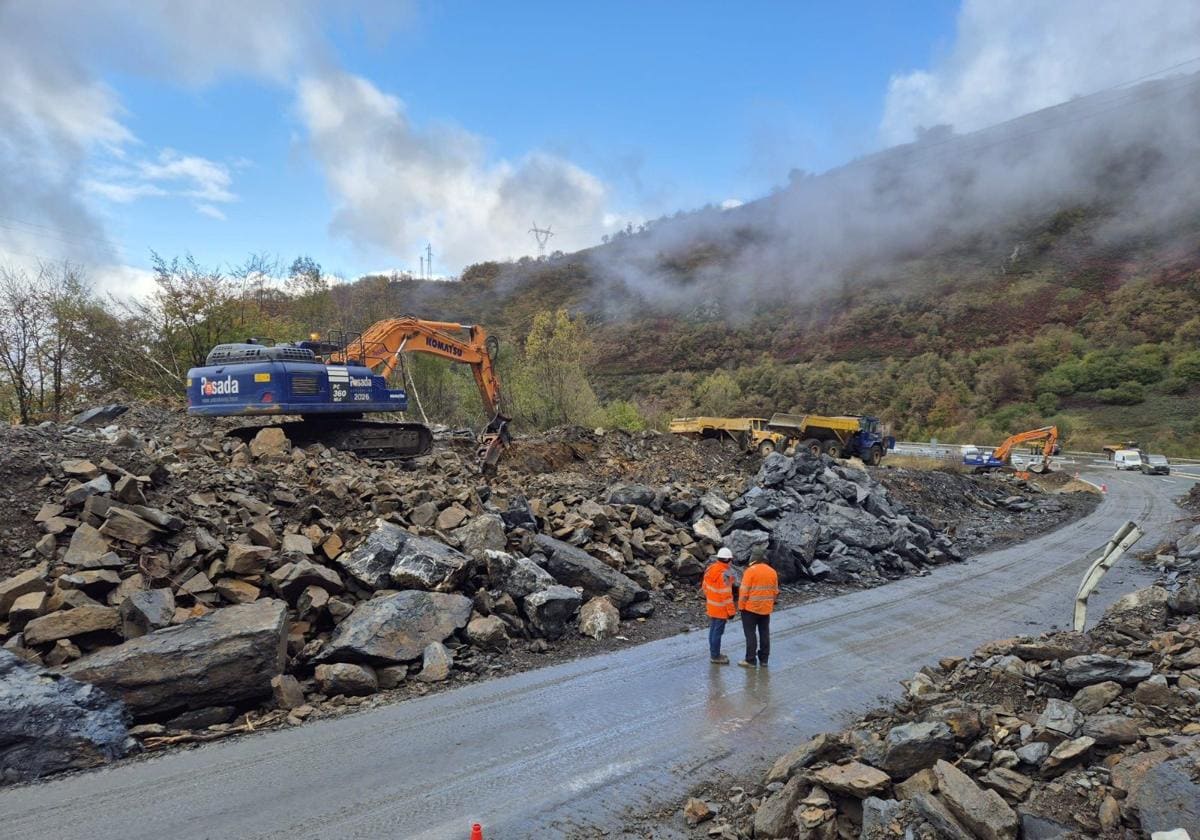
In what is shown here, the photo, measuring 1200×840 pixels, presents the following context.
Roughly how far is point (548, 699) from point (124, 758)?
326 centimetres

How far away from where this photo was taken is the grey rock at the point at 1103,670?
4.70 meters

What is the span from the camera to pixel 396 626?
282 inches

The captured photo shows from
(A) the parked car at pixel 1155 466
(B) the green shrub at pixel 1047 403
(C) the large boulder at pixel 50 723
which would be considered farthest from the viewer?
(B) the green shrub at pixel 1047 403

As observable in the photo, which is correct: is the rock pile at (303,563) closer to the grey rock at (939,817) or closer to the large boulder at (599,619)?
the large boulder at (599,619)

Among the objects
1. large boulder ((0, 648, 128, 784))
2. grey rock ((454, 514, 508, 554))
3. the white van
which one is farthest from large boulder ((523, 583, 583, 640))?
the white van

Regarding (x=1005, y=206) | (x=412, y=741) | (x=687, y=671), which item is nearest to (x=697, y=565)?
(x=687, y=671)

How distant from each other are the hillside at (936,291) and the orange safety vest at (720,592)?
985 inches

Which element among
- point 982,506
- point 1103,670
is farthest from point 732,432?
point 1103,670

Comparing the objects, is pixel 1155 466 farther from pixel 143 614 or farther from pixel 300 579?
pixel 143 614

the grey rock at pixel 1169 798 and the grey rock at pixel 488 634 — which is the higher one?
the grey rock at pixel 1169 798

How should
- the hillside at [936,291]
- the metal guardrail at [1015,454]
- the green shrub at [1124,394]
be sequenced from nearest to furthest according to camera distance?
1. the metal guardrail at [1015,454]
2. the green shrub at [1124,394]
3. the hillside at [936,291]

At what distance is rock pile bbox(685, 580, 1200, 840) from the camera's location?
332cm

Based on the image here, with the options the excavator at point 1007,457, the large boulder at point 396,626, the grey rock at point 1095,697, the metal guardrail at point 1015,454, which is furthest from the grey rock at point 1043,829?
the metal guardrail at point 1015,454

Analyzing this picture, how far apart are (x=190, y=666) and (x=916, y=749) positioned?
18.2 ft
